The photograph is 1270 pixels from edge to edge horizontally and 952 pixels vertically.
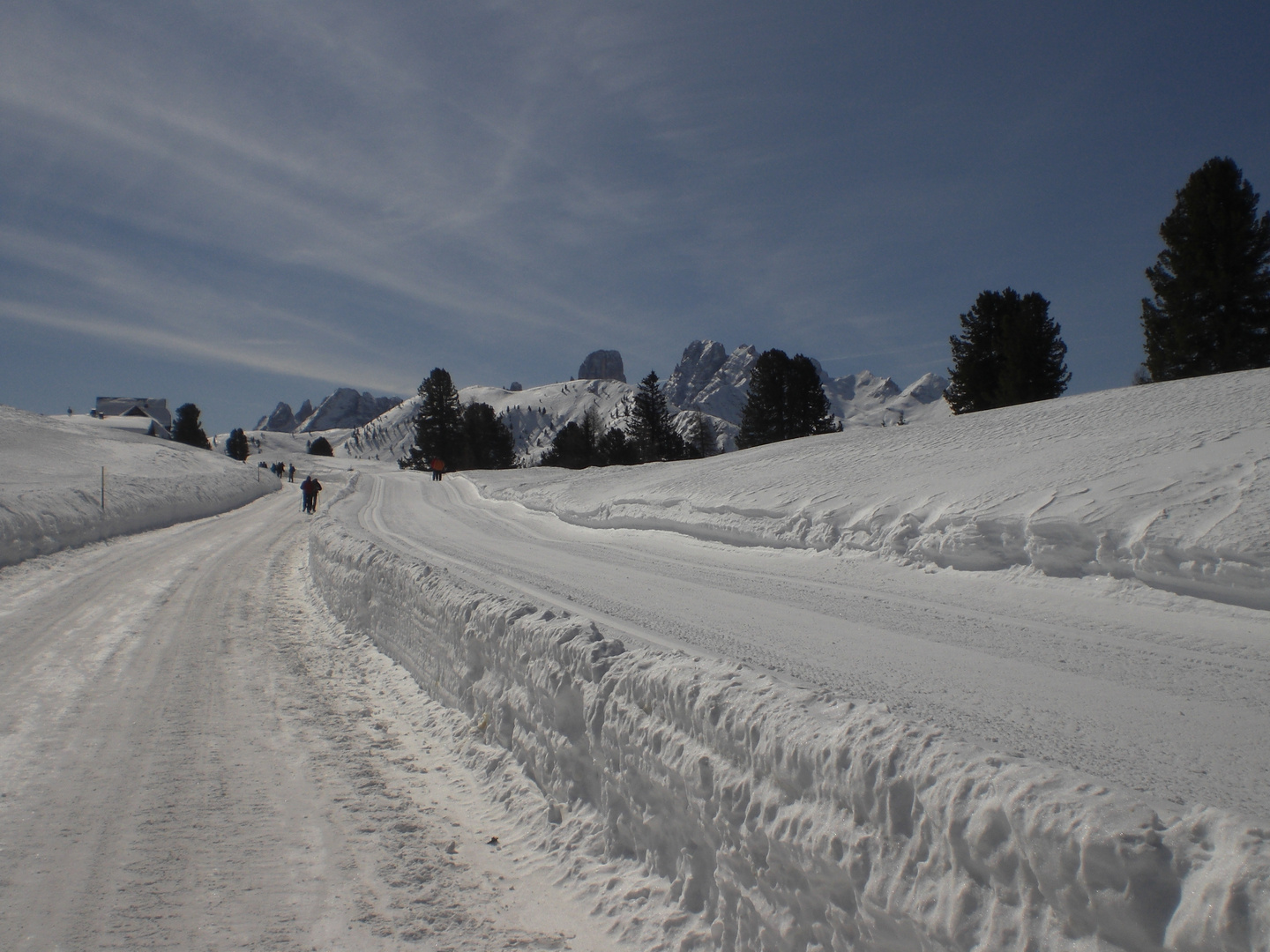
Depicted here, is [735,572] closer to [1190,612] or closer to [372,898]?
[1190,612]

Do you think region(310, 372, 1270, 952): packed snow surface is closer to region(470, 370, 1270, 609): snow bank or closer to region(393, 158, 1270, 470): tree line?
region(470, 370, 1270, 609): snow bank

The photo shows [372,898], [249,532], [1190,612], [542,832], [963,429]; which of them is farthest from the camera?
[249,532]

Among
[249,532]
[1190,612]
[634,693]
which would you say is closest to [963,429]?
[1190,612]

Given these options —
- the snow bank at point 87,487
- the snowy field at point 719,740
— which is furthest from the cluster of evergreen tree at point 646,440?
the snowy field at point 719,740

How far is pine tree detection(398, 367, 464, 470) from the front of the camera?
70938 millimetres

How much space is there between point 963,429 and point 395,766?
49.1 ft

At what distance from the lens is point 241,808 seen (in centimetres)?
430

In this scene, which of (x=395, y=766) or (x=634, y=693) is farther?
(x=395, y=766)

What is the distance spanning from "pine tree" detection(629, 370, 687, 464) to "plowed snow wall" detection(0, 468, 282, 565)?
27.9 metres

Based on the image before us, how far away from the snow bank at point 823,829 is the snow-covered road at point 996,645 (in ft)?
1.43

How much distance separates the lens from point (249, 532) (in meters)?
20.2

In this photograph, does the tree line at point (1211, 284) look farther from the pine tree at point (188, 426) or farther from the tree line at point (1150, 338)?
the pine tree at point (188, 426)

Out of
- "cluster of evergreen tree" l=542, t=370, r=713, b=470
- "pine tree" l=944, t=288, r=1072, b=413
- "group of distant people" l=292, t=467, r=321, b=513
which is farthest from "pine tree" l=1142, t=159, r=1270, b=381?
"group of distant people" l=292, t=467, r=321, b=513

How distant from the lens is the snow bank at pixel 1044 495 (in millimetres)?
6680
